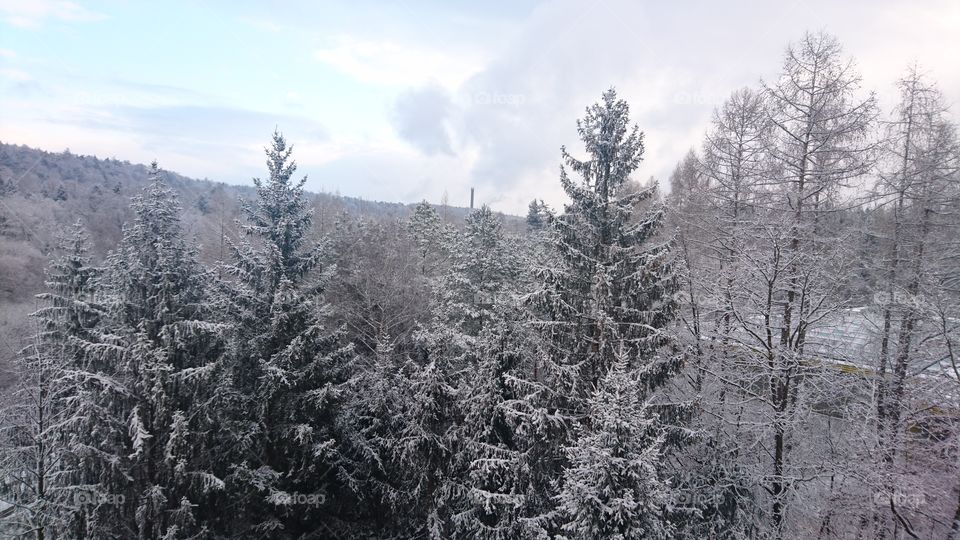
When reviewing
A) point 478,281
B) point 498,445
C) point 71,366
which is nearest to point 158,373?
point 71,366

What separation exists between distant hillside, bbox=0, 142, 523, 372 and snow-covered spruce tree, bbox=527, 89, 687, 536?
32.4 ft

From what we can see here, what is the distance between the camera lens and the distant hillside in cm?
3650

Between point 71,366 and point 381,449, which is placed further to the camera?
point 381,449

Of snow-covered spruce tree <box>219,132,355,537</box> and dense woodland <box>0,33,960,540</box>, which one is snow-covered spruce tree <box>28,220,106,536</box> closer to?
dense woodland <box>0,33,960,540</box>

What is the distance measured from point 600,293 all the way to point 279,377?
324 inches

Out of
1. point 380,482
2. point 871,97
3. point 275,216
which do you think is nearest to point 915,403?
point 871,97

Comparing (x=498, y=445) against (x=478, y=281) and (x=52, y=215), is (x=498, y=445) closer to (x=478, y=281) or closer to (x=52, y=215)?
(x=478, y=281)

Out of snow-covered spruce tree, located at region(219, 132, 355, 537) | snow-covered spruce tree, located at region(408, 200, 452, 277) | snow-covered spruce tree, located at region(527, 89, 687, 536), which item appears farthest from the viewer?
snow-covered spruce tree, located at region(408, 200, 452, 277)

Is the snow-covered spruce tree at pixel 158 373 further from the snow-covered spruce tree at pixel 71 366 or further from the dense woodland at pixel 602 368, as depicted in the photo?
the snow-covered spruce tree at pixel 71 366

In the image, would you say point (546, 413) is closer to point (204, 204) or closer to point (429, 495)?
point (429, 495)

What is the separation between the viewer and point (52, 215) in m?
61.1

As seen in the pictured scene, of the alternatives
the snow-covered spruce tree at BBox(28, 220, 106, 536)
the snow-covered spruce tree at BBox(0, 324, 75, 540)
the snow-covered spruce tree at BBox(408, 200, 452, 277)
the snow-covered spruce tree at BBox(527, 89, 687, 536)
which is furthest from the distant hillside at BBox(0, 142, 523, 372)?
the snow-covered spruce tree at BBox(527, 89, 687, 536)

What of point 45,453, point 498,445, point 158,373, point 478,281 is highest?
point 478,281

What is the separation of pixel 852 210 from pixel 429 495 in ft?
43.2
